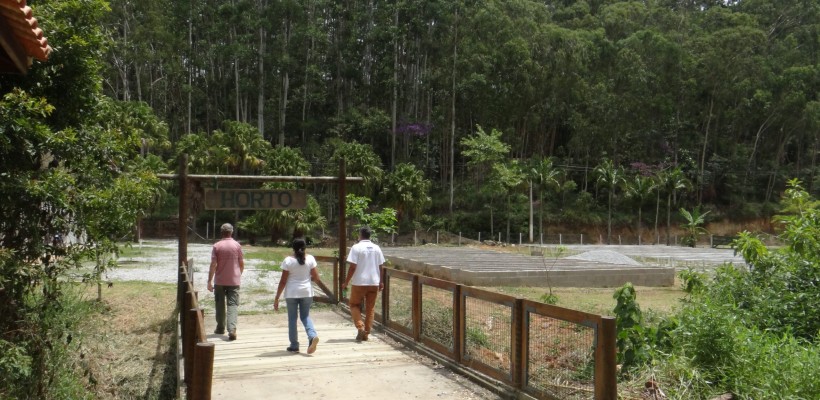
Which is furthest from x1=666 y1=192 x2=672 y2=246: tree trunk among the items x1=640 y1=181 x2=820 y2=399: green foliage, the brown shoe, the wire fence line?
the brown shoe

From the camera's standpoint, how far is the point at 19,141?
6.08 m

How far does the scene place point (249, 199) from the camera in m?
11.4

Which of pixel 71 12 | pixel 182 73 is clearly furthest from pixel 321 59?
pixel 71 12

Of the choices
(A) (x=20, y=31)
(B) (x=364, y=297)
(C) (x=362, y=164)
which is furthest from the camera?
(C) (x=362, y=164)

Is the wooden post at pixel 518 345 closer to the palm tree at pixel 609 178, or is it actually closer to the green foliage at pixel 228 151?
the green foliage at pixel 228 151

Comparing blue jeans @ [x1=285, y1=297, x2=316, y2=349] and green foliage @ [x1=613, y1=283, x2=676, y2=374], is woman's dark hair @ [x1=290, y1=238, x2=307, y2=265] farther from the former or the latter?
green foliage @ [x1=613, y1=283, x2=676, y2=374]

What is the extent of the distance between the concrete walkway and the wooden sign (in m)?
2.52

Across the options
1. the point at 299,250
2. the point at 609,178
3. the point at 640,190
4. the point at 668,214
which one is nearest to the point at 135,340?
the point at 299,250

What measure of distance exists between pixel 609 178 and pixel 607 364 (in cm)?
5029

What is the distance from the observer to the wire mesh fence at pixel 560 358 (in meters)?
5.53

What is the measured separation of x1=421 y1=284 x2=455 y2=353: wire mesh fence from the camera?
7879 mm

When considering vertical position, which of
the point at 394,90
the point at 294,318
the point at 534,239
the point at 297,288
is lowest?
the point at 534,239

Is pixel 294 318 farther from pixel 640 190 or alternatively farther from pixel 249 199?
pixel 640 190

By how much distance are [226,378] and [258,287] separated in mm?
9515
